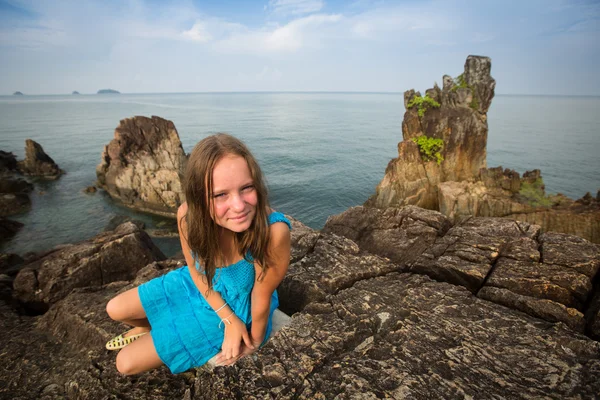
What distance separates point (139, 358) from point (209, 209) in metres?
1.88

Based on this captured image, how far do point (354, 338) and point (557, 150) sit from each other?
53963 millimetres

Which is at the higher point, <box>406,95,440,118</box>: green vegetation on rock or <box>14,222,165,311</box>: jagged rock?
<box>406,95,440,118</box>: green vegetation on rock

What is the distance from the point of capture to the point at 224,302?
3.20 metres

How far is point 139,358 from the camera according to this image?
303cm

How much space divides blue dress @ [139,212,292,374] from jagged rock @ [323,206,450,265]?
3258 mm

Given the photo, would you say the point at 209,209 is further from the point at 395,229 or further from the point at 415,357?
the point at 395,229

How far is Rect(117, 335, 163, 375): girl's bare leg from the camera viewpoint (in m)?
3.03

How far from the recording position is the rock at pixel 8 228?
62.9 feet

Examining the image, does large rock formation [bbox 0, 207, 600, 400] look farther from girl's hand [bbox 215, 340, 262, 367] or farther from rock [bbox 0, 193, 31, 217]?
rock [bbox 0, 193, 31, 217]

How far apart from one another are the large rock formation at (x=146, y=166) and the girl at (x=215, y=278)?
22930 millimetres

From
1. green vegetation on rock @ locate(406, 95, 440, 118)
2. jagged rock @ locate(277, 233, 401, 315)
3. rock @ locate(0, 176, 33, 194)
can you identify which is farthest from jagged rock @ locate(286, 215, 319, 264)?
rock @ locate(0, 176, 33, 194)

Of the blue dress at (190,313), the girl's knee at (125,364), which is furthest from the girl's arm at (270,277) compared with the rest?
the girl's knee at (125,364)

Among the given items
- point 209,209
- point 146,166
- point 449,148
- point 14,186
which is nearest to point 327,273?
point 209,209

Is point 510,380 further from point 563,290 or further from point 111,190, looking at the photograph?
point 111,190
